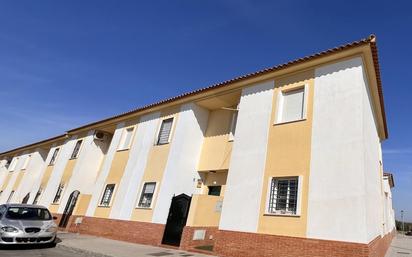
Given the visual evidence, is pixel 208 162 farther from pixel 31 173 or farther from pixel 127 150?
pixel 31 173

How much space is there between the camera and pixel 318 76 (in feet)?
37.1

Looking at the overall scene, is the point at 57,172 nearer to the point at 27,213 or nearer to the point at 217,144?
the point at 27,213

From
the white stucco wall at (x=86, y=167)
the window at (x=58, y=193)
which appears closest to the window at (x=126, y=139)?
the white stucco wall at (x=86, y=167)

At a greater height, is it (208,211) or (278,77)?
(278,77)

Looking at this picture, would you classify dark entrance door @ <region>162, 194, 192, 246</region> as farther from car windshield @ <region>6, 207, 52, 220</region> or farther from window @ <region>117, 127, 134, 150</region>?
window @ <region>117, 127, 134, 150</region>

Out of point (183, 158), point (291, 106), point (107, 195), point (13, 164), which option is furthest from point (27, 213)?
point (13, 164)

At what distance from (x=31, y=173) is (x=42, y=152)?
2517 mm

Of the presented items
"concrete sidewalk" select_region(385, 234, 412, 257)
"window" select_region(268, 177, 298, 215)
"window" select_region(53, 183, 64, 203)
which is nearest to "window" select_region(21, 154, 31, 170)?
"window" select_region(53, 183, 64, 203)

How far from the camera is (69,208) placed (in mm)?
19688

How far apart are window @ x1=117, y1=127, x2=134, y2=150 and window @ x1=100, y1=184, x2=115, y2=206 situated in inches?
95.7

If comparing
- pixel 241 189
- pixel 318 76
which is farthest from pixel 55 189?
pixel 318 76

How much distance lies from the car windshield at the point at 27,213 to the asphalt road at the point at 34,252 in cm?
126

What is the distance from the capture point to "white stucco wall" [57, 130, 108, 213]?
20766 mm

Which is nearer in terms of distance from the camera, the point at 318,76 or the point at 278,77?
the point at 318,76
